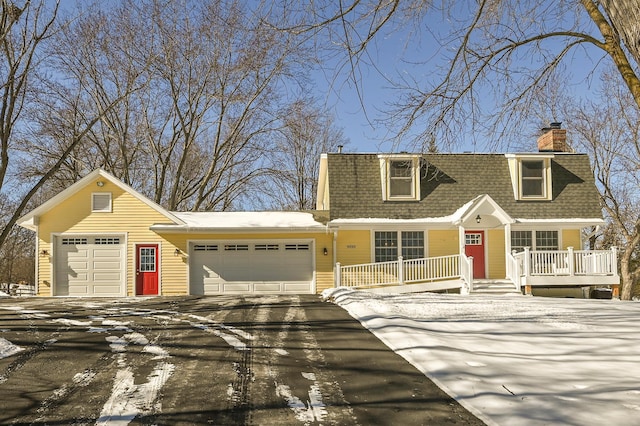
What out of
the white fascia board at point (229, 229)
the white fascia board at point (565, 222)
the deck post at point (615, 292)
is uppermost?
the white fascia board at point (565, 222)

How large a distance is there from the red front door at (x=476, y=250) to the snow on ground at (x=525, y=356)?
21.8ft

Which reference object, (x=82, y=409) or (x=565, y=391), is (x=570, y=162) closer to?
(x=565, y=391)

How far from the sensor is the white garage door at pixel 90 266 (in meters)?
Answer: 17.3

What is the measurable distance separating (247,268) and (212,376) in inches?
492

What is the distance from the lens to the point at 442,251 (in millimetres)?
17797

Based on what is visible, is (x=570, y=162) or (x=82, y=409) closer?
(x=82, y=409)

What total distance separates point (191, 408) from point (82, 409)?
90cm

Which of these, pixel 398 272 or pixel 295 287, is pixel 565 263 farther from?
pixel 295 287

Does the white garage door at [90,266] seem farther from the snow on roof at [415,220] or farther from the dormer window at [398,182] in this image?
the dormer window at [398,182]

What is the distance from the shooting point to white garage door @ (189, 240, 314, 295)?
17.5 m

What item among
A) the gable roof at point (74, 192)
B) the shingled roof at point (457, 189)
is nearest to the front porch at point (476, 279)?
the shingled roof at point (457, 189)

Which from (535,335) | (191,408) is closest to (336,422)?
(191,408)

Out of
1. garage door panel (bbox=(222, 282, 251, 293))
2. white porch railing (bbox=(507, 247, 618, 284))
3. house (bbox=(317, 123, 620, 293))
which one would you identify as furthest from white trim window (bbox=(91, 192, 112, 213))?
white porch railing (bbox=(507, 247, 618, 284))

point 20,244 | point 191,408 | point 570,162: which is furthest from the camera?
point 20,244
